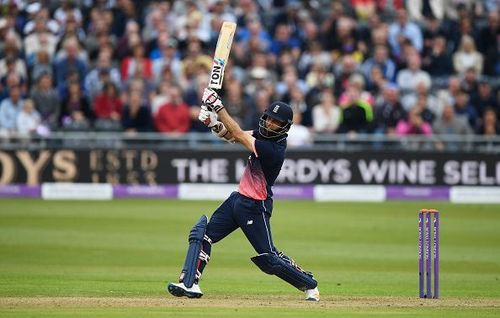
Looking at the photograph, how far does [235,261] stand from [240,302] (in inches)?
159

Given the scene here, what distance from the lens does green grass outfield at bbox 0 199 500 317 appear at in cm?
970

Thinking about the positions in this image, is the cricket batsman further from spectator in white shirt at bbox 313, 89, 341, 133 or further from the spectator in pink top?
the spectator in pink top

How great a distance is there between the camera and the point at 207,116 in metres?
9.45

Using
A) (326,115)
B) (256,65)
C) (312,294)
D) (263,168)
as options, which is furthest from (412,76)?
(263,168)

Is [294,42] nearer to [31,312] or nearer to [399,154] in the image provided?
[399,154]

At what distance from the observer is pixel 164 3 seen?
22562 millimetres

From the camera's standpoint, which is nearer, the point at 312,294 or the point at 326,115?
the point at 312,294

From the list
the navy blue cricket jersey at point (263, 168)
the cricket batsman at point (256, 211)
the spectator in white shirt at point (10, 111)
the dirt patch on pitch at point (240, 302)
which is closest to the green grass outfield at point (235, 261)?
the dirt patch on pitch at point (240, 302)

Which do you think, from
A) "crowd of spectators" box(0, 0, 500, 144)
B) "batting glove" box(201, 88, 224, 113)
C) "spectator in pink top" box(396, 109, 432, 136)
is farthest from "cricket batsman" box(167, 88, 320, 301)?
"spectator in pink top" box(396, 109, 432, 136)

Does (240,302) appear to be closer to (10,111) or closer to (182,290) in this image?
(182,290)

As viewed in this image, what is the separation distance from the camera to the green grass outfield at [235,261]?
9.70 metres

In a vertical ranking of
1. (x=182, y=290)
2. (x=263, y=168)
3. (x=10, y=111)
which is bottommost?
(x=182, y=290)

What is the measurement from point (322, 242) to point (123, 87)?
22.9ft

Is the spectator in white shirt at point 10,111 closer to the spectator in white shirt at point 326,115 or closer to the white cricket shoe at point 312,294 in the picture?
the spectator in white shirt at point 326,115
